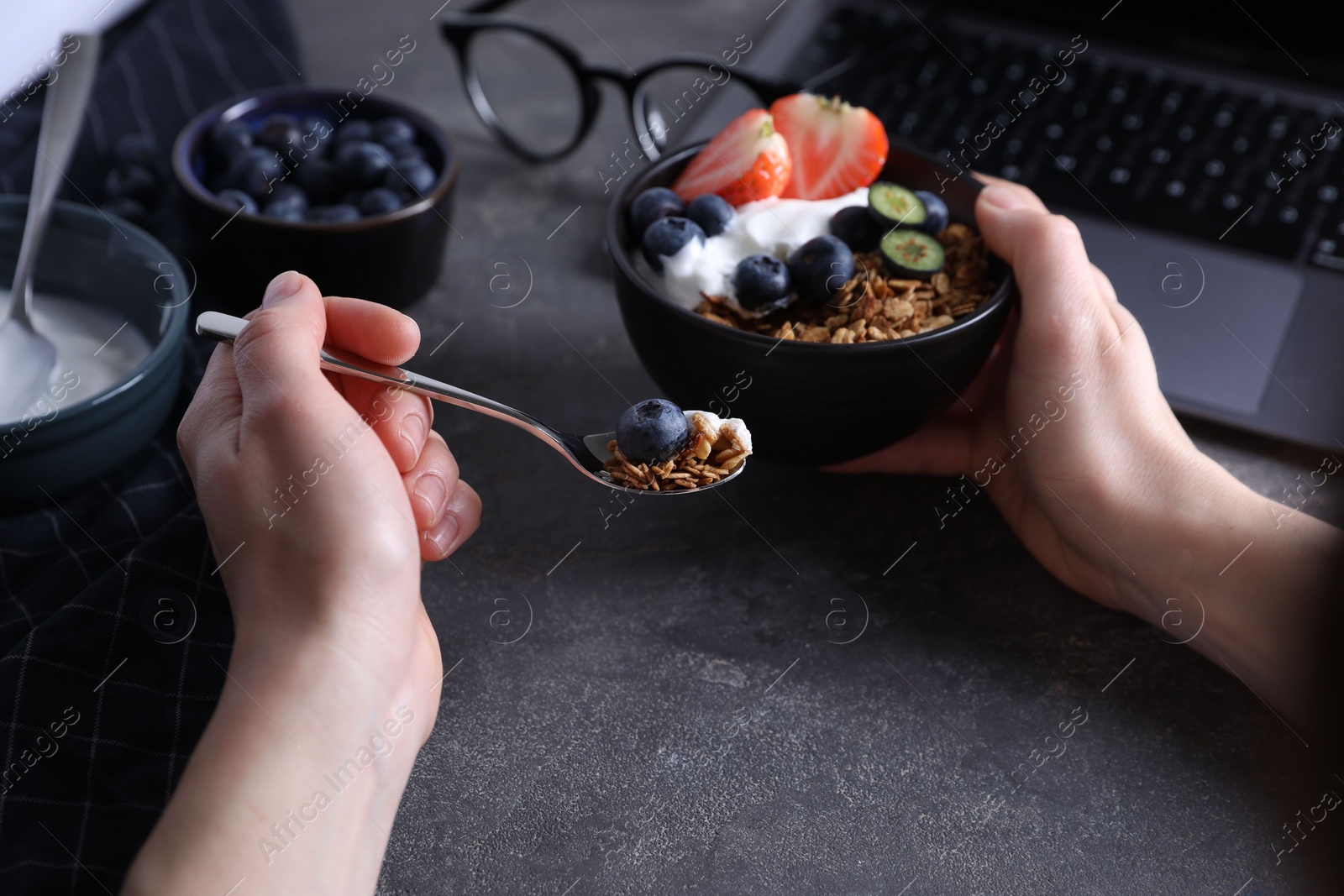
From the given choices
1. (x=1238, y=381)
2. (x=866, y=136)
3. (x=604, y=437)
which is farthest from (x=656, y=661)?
(x=1238, y=381)

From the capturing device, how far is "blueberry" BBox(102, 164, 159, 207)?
99cm

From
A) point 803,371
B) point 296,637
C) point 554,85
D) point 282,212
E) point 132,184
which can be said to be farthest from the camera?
point 554,85

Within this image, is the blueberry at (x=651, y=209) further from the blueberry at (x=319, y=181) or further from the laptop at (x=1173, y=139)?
the blueberry at (x=319, y=181)

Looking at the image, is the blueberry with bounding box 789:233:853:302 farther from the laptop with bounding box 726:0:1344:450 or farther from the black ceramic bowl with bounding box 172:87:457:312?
the black ceramic bowl with bounding box 172:87:457:312

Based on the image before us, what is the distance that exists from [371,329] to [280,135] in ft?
1.18

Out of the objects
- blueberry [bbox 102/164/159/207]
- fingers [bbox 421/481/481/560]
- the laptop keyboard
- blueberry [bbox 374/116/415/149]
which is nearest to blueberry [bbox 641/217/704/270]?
fingers [bbox 421/481/481/560]

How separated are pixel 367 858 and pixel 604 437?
326 millimetres

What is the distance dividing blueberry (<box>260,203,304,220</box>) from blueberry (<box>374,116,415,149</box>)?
0.11 meters

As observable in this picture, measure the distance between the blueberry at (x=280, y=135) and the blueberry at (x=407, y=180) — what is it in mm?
103

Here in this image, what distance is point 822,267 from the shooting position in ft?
2.34

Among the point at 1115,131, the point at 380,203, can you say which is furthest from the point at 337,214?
the point at 1115,131

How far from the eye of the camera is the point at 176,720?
63cm

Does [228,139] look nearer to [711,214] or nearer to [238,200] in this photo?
[238,200]

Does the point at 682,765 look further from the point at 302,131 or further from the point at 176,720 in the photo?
the point at 302,131
